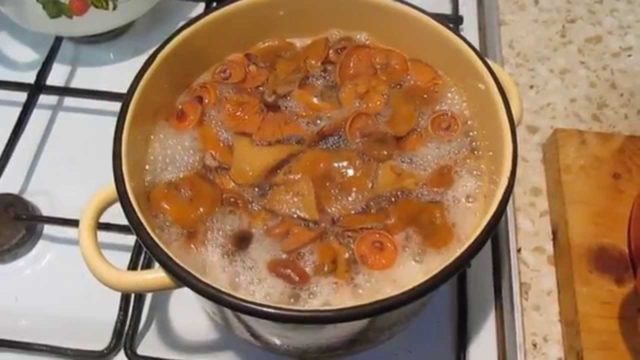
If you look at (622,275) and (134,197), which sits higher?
(134,197)

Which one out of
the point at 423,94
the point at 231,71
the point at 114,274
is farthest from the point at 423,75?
the point at 114,274

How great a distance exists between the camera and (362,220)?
1.57ft

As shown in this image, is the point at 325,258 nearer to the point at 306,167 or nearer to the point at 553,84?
the point at 306,167

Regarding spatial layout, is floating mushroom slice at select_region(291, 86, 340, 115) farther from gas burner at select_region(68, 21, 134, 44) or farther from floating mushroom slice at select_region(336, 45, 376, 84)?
gas burner at select_region(68, 21, 134, 44)

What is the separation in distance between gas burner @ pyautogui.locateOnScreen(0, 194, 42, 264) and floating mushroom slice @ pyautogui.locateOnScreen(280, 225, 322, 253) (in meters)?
0.20

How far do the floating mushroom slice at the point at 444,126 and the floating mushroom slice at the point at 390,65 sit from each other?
37 mm

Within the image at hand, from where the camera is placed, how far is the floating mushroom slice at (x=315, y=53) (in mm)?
545

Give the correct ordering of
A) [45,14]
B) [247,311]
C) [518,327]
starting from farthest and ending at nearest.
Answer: [45,14] < [518,327] < [247,311]

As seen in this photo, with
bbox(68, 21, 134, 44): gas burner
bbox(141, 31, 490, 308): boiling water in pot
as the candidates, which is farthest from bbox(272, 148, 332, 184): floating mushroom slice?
bbox(68, 21, 134, 44): gas burner

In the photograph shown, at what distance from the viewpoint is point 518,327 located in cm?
53

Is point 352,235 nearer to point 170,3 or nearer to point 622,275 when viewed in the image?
point 622,275

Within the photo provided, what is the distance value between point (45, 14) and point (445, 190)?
326 millimetres

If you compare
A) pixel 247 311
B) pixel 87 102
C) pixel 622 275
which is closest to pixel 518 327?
pixel 622 275

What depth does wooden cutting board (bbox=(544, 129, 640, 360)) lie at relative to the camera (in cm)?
55
